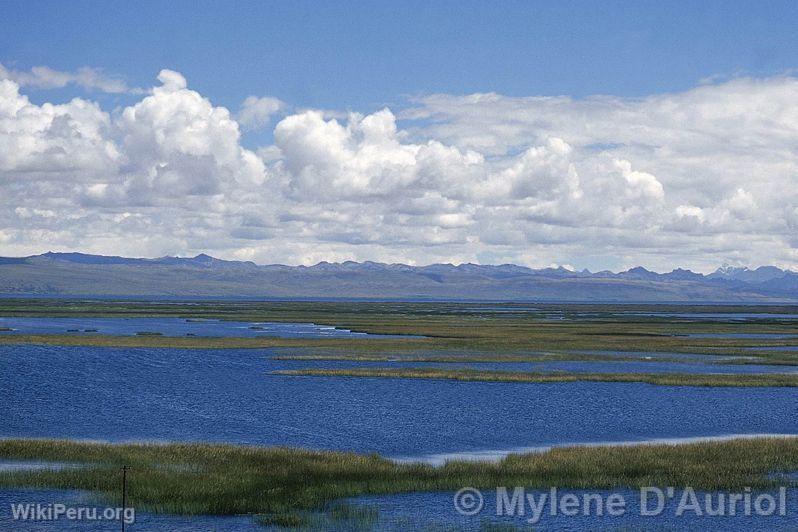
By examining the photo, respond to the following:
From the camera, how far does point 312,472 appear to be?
3275 cm

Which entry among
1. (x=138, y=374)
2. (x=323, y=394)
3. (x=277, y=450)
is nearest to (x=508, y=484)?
(x=277, y=450)

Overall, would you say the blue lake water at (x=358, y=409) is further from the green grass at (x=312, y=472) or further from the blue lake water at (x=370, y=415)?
the green grass at (x=312, y=472)

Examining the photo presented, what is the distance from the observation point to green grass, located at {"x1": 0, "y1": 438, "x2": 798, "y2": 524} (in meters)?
28.9

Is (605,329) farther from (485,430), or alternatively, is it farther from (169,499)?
(169,499)

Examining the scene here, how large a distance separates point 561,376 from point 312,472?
129 ft

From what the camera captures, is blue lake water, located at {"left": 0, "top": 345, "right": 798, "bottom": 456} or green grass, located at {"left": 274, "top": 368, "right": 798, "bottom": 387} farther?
green grass, located at {"left": 274, "top": 368, "right": 798, "bottom": 387}

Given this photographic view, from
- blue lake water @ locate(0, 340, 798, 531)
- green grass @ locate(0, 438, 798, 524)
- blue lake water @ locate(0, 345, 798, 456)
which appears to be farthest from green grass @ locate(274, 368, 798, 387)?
green grass @ locate(0, 438, 798, 524)

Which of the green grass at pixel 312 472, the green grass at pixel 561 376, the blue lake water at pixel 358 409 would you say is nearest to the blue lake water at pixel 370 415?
the blue lake water at pixel 358 409

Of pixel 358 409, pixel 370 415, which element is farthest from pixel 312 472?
→ pixel 358 409

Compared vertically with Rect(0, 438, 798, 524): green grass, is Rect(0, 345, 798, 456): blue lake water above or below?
below

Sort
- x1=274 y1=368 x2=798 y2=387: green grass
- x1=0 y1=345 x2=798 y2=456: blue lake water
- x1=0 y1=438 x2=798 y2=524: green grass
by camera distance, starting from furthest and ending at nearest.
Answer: x1=274 y1=368 x2=798 y2=387: green grass < x1=0 y1=345 x2=798 y2=456: blue lake water < x1=0 y1=438 x2=798 y2=524: green grass

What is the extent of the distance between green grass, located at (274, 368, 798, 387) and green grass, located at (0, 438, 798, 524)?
2749 centimetres

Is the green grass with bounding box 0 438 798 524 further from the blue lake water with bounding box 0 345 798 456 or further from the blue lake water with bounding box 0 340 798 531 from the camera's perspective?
the blue lake water with bounding box 0 345 798 456

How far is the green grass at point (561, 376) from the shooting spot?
216ft
